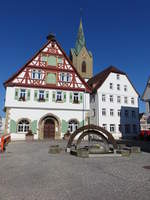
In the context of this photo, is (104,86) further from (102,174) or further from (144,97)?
(102,174)

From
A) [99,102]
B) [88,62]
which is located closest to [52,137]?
[99,102]

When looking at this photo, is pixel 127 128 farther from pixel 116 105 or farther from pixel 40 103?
pixel 40 103

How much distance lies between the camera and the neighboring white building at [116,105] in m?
33.8

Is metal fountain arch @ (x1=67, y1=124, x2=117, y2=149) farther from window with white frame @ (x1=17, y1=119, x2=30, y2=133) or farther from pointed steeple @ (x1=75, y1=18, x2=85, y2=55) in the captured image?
pointed steeple @ (x1=75, y1=18, x2=85, y2=55)

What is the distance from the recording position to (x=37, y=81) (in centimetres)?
2662

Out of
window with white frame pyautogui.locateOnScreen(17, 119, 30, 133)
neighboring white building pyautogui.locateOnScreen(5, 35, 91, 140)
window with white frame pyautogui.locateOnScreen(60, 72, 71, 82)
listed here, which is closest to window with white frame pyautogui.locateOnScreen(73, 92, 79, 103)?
neighboring white building pyautogui.locateOnScreen(5, 35, 91, 140)

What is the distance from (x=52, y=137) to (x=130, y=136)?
53.1 ft

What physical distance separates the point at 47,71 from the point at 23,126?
29.1 ft

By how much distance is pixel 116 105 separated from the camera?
3516cm

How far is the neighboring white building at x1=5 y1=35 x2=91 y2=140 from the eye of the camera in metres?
25.1

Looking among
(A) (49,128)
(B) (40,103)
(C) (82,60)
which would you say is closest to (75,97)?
(B) (40,103)

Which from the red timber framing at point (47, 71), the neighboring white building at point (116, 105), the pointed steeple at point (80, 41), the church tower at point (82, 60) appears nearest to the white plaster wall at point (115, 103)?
the neighboring white building at point (116, 105)

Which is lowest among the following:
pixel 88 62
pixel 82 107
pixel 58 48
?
pixel 82 107

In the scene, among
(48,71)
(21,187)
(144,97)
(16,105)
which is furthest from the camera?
(48,71)
